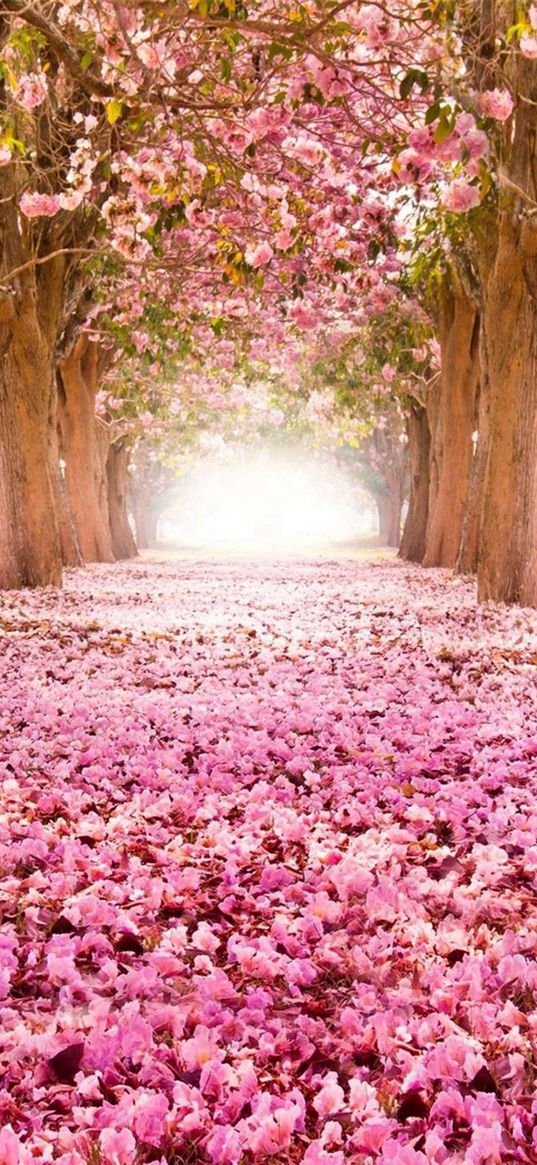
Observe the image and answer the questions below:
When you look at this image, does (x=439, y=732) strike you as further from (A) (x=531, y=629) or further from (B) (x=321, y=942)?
(A) (x=531, y=629)

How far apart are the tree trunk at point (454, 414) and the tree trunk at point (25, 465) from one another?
9437 millimetres

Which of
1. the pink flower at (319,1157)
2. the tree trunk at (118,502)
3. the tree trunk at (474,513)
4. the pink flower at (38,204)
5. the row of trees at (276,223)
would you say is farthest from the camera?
the tree trunk at (118,502)

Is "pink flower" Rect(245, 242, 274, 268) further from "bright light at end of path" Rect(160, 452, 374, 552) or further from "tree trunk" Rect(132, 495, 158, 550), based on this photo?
"tree trunk" Rect(132, 495, 158, 550)

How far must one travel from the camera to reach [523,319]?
1332 cm

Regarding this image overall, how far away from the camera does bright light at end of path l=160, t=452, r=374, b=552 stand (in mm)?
64312

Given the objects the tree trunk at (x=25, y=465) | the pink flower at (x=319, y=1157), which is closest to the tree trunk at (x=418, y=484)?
the tree trunk at (x=25, y=465)

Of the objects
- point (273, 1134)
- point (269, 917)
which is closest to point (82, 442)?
point (269, 917)

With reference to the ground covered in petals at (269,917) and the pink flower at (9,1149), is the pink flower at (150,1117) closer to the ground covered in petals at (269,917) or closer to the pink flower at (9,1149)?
the ground covered in petals at (269,917)

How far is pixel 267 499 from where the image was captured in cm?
9831

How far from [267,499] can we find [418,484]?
6740cm

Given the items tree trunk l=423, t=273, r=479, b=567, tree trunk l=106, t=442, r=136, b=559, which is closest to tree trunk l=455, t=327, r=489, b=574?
tree trunk l=423, t=273, r=479, b=567

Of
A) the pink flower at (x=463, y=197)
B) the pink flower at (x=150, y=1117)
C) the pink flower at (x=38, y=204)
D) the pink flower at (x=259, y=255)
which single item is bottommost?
the pink flower at (x=150, y=1117)

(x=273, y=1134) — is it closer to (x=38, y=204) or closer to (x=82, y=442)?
(x=38, y=204)

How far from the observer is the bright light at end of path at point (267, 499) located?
6431cm
